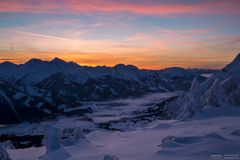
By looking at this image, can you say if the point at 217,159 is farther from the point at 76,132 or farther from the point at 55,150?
the point at 76,132

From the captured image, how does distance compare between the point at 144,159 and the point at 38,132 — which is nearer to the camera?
the point at 144,159

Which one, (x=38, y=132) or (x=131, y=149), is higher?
(x=131, y=149)

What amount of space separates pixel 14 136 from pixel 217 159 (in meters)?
159

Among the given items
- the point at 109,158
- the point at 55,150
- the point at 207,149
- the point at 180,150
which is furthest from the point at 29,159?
the point at 207,149

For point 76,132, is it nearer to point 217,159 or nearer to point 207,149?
point 207,149

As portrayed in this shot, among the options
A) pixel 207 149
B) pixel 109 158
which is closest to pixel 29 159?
pixel 109 158

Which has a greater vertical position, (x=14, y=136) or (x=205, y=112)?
(x=205, y=112)

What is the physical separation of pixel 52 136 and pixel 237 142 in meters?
18.7

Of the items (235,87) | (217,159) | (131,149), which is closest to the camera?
(217,159)

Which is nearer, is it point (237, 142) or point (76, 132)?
point (237, 142)

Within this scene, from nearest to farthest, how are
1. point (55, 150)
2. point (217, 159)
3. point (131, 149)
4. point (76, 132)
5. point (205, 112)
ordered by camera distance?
point (217, 159) → point (131, 149) → point (55, 150) → point (76, 132) → point (205, 112)

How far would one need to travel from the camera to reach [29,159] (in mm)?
32719

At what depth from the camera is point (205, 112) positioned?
55719 mm

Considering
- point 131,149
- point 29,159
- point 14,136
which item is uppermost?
point 131,149
